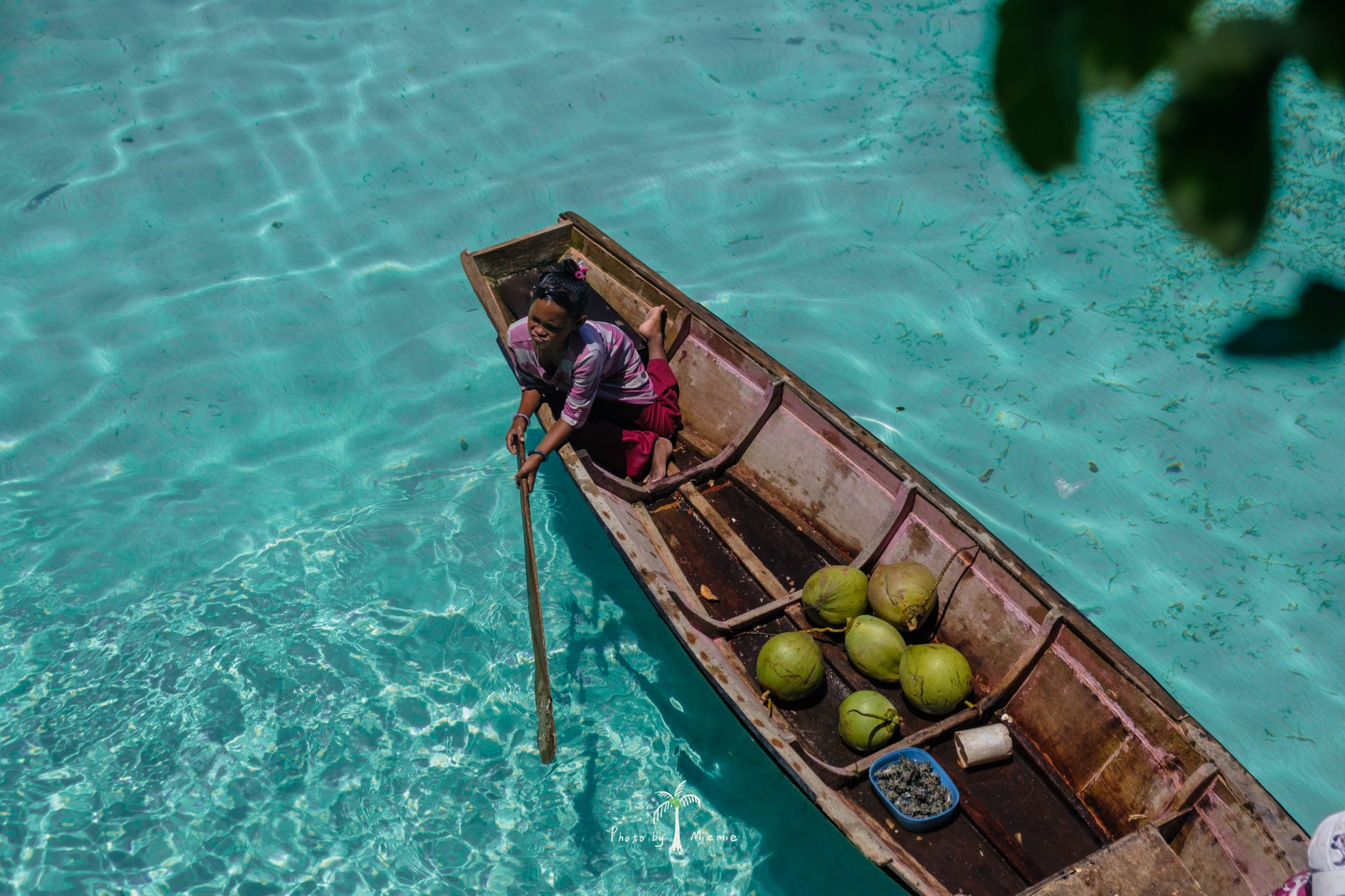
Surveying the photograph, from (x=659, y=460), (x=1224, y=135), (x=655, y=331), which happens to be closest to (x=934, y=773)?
(x=659, y=460)

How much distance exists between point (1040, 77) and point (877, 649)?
16.7 feet

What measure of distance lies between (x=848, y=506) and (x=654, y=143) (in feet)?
22.1

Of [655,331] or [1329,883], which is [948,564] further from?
[655,331]

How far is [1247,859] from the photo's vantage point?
450cm

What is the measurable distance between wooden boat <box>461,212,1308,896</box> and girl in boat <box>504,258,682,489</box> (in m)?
0.21

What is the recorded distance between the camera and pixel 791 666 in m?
5.57

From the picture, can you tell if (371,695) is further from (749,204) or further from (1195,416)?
(1195,416)

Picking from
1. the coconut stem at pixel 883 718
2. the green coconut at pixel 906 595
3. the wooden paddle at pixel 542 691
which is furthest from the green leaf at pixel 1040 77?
the green coconut at pixel 906 595

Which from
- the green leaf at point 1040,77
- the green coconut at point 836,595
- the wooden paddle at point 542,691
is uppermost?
the green leaf at point 1040,77

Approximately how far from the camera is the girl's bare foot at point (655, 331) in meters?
7.43

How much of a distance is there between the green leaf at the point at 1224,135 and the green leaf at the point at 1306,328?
147 mm

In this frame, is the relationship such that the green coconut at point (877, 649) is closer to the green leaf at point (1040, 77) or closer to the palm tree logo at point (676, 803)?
the palm tree logo at point (676, 803)

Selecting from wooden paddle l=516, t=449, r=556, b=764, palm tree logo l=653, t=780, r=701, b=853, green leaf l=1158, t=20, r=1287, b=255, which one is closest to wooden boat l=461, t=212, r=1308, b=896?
wooden paddle l=516, t=449, r=556, b=764

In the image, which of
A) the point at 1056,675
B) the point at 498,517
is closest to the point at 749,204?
the point at 498,517
